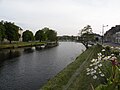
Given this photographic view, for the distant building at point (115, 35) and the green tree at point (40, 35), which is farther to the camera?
the green tree at point (40, 35)

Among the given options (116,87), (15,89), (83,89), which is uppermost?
(116,87)

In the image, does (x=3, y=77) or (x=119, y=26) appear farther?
(x=119, y=26)

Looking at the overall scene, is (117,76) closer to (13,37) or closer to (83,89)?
(83,89)

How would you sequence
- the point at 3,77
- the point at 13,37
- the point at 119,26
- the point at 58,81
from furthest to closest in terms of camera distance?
the point at 119,26 < the point at 13,37 < the point at 3,77 < the point at 58,81

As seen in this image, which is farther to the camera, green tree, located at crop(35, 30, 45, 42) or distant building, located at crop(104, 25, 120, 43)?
green tree, located at crop(35, 30, 45, 42)

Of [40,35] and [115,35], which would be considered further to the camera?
[40,35]

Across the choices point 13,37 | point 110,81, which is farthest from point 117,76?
point 13,37

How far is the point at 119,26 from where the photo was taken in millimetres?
158375

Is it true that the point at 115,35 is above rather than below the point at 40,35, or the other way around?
below

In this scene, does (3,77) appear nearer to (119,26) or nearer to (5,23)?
(5,23)

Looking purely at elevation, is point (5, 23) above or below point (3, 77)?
above

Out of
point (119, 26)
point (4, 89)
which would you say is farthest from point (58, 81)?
point (119, 26)

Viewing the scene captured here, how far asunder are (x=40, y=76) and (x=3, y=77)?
4.62 meters

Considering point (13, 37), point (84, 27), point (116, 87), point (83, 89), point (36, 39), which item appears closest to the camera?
point (116, 87)
